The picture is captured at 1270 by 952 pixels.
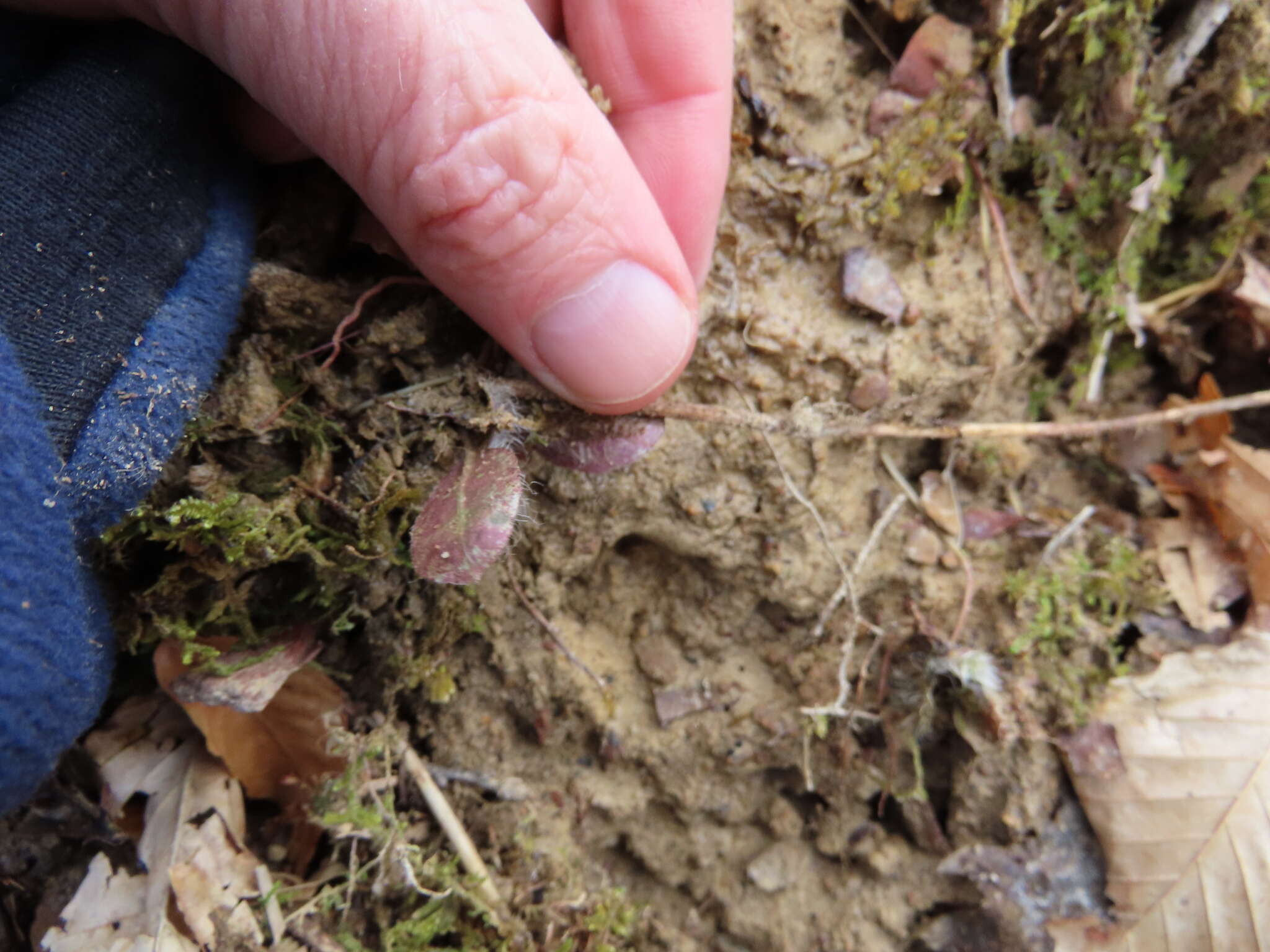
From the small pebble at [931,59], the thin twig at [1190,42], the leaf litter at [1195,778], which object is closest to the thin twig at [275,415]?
the small pebble at [931,59]

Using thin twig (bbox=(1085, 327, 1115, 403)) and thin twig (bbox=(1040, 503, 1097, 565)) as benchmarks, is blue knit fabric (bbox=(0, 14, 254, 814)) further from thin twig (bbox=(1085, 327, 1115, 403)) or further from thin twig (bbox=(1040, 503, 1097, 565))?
thin twig (bbox=(1085, 327, 1115, 403))

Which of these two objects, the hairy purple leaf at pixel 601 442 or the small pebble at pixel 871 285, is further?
the small pebble at pixel 871 285

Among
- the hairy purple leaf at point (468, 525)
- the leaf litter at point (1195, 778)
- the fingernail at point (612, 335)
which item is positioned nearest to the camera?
the hairy purple leaf at point (468, 525)

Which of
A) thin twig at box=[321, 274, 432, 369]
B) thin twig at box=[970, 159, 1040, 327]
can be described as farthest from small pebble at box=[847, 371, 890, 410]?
thin twig at box=[321, 274, 432, 369]

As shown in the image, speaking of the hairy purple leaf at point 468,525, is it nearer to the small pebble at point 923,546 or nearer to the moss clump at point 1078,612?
the small pebble at point 923,546

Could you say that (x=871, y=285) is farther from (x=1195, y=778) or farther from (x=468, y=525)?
(x=1195, y=778)

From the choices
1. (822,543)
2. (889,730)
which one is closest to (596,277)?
(822,543)
